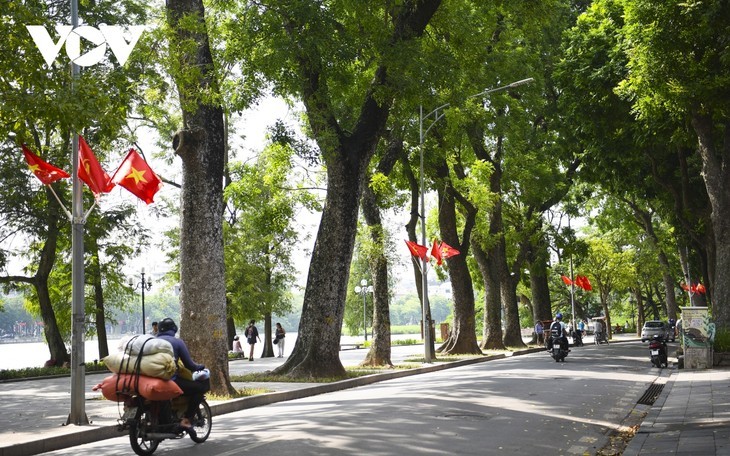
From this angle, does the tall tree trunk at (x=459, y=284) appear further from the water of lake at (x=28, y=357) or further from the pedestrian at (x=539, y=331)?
the water of lake at (x=28, y=357)

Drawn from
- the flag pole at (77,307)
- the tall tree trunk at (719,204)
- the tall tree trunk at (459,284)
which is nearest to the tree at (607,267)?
the tall tree trunk at (459,284)

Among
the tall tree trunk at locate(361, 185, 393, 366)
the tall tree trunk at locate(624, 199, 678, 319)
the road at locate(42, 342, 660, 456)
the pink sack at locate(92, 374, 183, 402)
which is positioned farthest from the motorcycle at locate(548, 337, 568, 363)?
the tall tree trunk at locate(624, 199, 678, 319)

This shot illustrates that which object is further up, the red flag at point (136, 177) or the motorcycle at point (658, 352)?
the red flag at point (136, 177)

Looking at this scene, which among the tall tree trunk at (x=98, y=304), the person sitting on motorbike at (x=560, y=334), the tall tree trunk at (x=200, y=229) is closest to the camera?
the tall tree trunk at (x=200, y=229)

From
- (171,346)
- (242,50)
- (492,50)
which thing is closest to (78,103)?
→ (171,346)

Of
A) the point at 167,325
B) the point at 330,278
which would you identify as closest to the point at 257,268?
the point at 330,278

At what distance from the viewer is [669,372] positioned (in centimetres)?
2488

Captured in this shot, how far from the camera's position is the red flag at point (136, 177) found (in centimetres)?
1622

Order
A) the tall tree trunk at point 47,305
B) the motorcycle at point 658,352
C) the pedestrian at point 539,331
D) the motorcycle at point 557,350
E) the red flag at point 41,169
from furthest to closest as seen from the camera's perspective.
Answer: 1. the pedestrian at point 539,331
2. the tall tree trunk at point 47,305
3. the motorcycle at point 557,350
4. the motorcycle at point 658,352
5. the red flag at point 41,169

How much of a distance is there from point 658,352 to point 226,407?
49.8 ft

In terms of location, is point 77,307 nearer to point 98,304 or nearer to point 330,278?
point 330,278

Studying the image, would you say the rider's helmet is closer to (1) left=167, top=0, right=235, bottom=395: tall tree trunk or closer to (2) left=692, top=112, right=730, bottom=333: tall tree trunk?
(1) left=167, top=0, right=235, bottom=395: tall tree trunk

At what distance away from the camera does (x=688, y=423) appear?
1220cm

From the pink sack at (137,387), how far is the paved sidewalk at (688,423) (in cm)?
543
